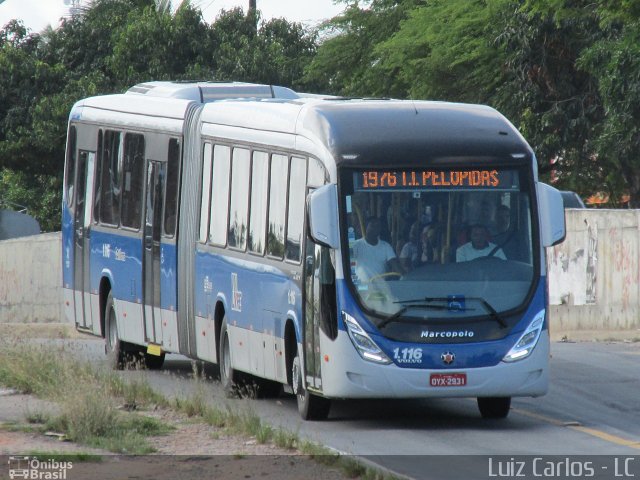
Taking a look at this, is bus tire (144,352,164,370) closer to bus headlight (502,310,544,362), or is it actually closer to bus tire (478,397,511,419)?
bus tire (478,397,511,419)

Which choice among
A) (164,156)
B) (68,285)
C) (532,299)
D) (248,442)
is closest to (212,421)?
(248,442)

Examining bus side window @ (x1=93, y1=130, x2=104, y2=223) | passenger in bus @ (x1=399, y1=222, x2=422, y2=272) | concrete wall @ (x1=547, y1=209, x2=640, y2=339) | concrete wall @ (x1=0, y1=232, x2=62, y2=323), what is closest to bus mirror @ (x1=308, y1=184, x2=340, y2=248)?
passenger in bus @ (x1=399, y1=222, x2=422, y2=272)

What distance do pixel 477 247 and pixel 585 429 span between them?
1.91m

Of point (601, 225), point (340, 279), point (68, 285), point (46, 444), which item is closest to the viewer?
point (46, 444)

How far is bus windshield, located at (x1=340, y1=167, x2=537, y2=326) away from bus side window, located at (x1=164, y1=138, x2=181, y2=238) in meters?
5.21

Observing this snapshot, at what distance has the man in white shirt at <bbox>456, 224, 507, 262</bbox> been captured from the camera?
1423cm

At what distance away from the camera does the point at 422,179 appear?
47.2 ft

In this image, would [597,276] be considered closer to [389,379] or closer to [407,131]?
[407,131]

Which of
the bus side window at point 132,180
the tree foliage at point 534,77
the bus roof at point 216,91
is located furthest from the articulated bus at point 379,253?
the tree foliage at point 534,77

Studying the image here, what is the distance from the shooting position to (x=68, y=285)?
75.4 ft

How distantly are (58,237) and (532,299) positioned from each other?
1013 inches

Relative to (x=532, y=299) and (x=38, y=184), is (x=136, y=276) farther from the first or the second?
(x=38, y=184)

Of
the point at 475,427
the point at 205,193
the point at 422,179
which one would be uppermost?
the point at 422,179

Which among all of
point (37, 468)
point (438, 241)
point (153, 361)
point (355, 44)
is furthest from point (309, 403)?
point (355, 44)
